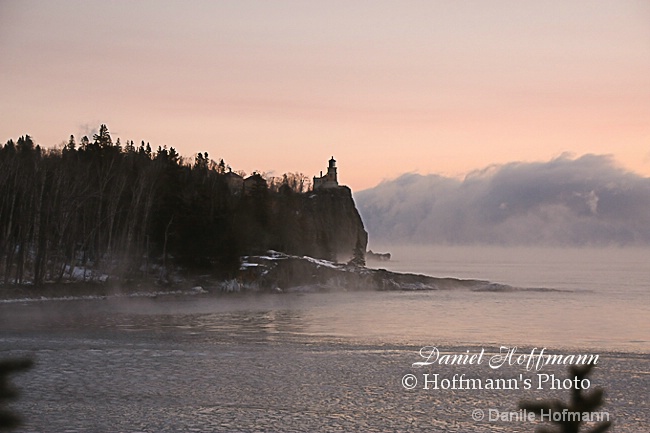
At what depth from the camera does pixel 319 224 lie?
426 ft

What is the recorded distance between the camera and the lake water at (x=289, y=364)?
18438 mm

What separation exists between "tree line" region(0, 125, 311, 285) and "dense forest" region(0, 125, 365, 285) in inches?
4.3

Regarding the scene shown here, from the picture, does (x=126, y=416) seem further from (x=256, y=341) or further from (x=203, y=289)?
(x=203, y=289)

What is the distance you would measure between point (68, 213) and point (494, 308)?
36341 mm

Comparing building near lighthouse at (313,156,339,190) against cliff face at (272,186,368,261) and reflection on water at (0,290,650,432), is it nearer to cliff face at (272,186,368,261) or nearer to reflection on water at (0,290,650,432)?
cliff face at (272,186,368,261)

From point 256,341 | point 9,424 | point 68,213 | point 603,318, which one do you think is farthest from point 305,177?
point 9,424

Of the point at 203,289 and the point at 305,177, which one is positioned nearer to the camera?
the point at 203,289

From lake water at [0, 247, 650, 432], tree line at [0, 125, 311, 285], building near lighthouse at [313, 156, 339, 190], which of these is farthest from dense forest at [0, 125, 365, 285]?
building near lighthouse at [313, 156, 339, 190]

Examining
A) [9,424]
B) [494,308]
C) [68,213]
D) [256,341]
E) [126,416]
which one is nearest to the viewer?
[9,424]

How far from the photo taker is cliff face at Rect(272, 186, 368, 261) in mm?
93625

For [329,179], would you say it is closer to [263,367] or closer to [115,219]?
[115,219]

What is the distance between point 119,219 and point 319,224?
63342 millimetres

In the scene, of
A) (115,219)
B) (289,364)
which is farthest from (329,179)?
(289,364)

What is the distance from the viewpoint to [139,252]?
72.1 m
